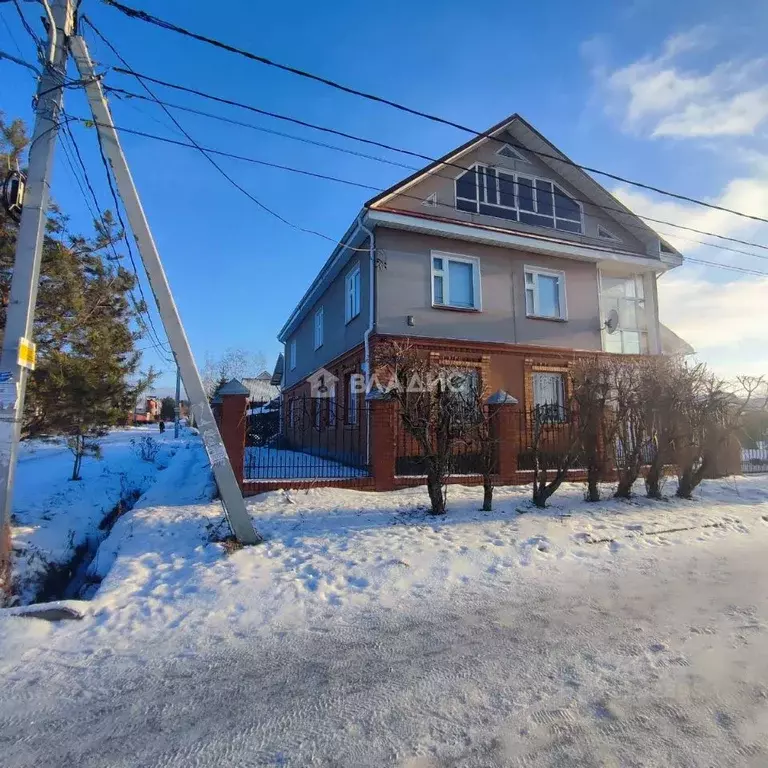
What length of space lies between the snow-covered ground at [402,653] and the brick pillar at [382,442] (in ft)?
7.50

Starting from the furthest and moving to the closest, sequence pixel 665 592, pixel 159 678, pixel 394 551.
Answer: pixel 394 551 → pixel 665 592 → pixel 159 678

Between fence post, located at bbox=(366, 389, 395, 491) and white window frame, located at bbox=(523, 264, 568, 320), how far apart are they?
6351 mm

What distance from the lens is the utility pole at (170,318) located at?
18.5ft

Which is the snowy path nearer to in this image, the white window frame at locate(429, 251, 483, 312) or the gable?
the white window frame at locate(429, 251, 483, 312)

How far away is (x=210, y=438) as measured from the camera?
230 inches

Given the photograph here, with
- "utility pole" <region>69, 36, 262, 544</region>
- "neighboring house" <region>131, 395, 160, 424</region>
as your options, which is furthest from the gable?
"neighboring house" <region>131, 395, 160, 424</region>

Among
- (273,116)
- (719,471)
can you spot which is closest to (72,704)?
(273,116)

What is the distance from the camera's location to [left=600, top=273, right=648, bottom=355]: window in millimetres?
14883

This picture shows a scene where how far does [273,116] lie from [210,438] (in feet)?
15.0

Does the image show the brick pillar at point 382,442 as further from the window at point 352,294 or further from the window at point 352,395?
the window at point 352,294

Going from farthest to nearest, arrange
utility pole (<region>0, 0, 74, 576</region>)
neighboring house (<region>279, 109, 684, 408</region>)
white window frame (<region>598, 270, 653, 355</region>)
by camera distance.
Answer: white window frame (<region>598, 270, 653, 355</region>)
neighboring house (<region>279, 109, 684, 408</region>)
utility pole (<region>0, 0, 74, 576</region>)

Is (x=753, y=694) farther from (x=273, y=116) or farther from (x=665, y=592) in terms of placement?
(x=273, y=116)

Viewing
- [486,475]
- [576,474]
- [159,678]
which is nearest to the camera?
[159,678]

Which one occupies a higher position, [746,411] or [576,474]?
[746,411]
